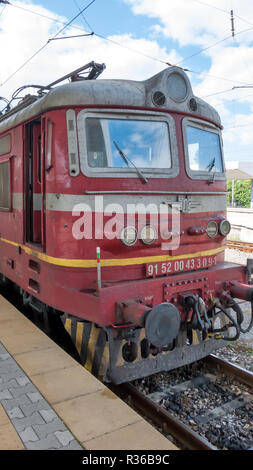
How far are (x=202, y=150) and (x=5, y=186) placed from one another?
3.02 metres

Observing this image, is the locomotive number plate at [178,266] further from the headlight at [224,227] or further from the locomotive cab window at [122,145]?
the locomotive cab window at [122,145]

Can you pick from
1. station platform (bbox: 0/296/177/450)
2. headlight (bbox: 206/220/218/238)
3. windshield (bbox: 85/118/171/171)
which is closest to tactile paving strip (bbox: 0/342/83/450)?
station platform (bbox: 0/296/177/450)

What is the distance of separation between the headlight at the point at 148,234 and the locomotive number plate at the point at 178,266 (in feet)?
0.90

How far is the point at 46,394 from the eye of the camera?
11.1 feet

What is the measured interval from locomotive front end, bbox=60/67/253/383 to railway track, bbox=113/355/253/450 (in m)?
0.31

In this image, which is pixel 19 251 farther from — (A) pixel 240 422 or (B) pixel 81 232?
(A) pixel 240 422

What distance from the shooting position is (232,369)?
459 centimetres

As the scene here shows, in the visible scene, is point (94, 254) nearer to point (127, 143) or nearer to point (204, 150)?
point (127, 143)

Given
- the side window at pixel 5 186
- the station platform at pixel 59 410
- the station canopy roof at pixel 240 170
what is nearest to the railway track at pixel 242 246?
the side window at pixel 5 186

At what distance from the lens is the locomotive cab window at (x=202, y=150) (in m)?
4.47

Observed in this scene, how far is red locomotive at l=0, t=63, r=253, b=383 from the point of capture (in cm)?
388

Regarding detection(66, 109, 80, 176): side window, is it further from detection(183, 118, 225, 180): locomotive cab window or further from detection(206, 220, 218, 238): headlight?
detection(206, 220, 218, 238): headlight

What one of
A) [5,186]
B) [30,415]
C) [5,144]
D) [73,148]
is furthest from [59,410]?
[5,144]

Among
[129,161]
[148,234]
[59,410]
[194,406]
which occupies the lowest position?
[194,406]
